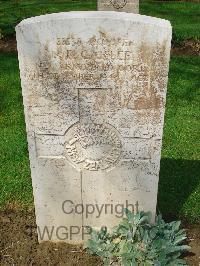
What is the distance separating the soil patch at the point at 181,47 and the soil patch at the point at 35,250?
19.2 ft

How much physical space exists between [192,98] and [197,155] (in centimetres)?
185

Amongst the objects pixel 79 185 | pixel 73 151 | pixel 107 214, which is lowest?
pixel 107 214

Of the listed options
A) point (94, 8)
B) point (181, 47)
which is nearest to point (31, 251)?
point (181, 47)

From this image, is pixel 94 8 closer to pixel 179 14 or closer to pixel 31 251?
pixel 179 14

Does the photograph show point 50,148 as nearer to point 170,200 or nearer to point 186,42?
point 170,200

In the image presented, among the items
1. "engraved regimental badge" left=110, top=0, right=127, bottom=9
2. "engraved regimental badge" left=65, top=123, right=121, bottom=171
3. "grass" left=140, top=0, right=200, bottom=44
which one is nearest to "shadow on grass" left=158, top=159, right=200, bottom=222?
"engraved regimental badge" left=65, top=123, right=121, bottom=171

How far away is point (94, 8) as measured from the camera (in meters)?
11.4

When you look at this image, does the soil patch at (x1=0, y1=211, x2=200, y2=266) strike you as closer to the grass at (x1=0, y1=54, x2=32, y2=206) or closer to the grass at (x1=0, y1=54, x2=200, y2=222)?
the grass at (x1=0, y1=54, x2=200, y2=222)

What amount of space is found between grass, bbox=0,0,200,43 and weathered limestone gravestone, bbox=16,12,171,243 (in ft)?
22.6

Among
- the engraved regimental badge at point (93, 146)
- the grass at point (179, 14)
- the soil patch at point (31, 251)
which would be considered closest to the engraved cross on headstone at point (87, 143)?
the engraved regimental badge at point (93, 146)

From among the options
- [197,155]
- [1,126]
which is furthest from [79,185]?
[1,126]

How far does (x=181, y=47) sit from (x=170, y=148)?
4644 mm

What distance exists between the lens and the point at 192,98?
22.2 feet

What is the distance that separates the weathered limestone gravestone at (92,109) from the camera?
8.89 feet
